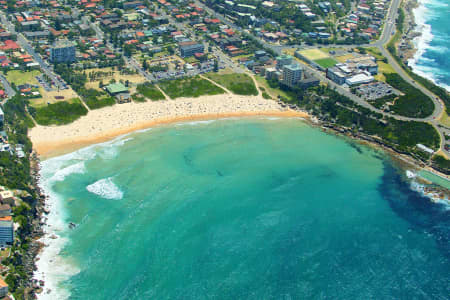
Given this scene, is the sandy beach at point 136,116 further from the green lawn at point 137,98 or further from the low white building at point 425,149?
the low white building at point 425,149

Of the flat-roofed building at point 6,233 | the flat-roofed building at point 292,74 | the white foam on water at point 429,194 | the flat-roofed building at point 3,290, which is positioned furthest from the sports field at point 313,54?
the flat-roofed building at point 3,290

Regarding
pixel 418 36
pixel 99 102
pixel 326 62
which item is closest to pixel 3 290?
pixel 99 102

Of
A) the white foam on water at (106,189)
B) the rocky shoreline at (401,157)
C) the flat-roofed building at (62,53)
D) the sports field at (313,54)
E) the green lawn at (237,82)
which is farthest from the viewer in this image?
the sports field at (313,54)

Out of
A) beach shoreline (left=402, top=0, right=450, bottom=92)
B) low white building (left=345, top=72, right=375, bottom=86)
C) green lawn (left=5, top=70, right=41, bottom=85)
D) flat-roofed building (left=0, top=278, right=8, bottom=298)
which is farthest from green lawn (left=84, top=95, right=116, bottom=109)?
beach shoreline (left=402, top=0, right=450, bottom=92)

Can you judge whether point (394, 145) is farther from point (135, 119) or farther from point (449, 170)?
point (135, 119)

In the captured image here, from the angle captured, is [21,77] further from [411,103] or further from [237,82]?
[411,103]

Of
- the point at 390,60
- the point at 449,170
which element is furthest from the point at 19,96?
the point at 390,60

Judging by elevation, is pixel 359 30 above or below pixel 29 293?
above
